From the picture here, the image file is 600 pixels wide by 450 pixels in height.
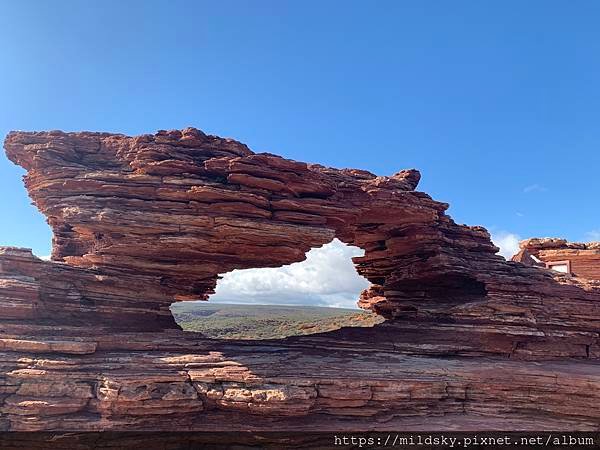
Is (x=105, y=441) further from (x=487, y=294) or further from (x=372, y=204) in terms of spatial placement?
(x=487, y=294)

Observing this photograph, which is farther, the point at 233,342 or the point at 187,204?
the point at 233,342

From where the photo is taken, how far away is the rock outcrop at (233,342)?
1738cm

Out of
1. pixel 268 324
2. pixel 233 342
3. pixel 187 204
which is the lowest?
pixel 268 324

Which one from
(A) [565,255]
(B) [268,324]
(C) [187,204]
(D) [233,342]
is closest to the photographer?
(C) [187,204]

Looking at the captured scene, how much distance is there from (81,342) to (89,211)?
5.83m

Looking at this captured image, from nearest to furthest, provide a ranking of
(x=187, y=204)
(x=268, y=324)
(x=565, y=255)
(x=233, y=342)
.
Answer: (x=187, y=204) < (x=233, y=342) < (x=565, y=255) < (x=268, y=324)

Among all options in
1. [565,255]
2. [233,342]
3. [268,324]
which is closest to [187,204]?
[233,342]

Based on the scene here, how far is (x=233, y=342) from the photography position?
21828 mm

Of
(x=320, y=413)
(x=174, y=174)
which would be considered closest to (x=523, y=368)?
(x=320, y=413)

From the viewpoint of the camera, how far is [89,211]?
1970 cm

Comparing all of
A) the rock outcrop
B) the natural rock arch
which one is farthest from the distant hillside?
the natural rock arch

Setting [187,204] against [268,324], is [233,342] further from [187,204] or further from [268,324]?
[268,324]

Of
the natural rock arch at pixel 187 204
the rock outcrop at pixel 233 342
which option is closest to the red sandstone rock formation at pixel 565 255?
the rock outcrop at pixel 233 342

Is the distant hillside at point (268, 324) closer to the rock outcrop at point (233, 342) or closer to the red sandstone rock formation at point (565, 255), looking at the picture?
the red sandstone rock formation at point (565, 255)
